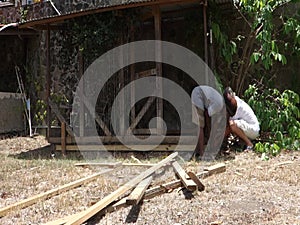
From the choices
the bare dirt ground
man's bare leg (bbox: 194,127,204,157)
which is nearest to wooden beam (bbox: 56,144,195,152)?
man's bare leg (bbox: 194,127,204,157)

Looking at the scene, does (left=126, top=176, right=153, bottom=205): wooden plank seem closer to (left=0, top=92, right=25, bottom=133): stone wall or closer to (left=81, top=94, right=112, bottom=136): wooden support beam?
(left=81, top=94, right=112, bottom=136): wooden support beam

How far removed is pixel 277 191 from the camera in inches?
171

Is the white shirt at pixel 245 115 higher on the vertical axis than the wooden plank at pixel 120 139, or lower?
higher

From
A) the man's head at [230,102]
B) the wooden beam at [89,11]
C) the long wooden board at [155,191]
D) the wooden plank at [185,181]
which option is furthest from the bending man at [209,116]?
the wooden beam at [89,11]

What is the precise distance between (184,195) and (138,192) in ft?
2.20

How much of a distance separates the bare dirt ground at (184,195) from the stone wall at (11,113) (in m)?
4.23

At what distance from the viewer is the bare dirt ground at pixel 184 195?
3586 mm

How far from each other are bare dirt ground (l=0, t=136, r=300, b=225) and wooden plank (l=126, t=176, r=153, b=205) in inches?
6.0

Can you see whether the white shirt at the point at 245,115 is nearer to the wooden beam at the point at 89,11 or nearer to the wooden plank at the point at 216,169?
the wooden plank at the point at 216,169

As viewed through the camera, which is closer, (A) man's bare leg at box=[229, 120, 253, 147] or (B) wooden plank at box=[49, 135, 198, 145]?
(A) man's bare leg at box=[229, 120, 253, 147]

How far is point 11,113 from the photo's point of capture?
10719 mm

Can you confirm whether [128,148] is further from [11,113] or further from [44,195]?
[11,113]

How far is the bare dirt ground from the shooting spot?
359 centimetres

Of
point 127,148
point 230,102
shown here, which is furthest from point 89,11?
point 230,102
